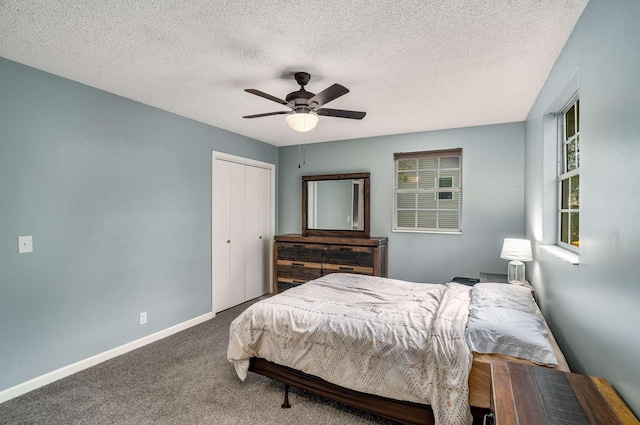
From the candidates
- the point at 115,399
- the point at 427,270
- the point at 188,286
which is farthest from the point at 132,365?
the point at 427,270

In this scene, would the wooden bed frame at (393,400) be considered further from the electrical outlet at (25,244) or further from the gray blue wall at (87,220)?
→ the electrical outlet at (25,244)

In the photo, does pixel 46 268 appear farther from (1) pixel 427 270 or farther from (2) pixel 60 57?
(1) pixel 427 270

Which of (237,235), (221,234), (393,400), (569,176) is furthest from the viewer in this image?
(237,235)

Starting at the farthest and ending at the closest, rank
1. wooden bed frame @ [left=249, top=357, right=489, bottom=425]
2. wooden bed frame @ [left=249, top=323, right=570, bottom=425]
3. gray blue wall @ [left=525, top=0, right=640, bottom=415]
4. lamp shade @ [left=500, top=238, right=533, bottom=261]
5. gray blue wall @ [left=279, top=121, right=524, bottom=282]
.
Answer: gray blue wall @ [left=279, top=121, right=524, bottom=282], lamp shade @ [left=500, top=238, right=533, bottom=261], wooden bed frame @ [left=249, top=357, right=489, bottom=425], wooden bed frame @ [left=249, top=323, right=570, bottom=425], gray blue wall @ [left=525, top=0, right=640, bottom=415]

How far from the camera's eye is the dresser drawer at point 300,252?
453cm

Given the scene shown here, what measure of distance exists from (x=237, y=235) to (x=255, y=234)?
419 millimetres

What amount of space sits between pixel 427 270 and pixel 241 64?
11.3ft

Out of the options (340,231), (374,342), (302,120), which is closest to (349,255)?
(340,231)

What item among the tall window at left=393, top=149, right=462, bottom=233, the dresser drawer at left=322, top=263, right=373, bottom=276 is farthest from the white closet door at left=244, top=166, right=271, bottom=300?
the tall window at left=393, top=149, right=462, bottom=233

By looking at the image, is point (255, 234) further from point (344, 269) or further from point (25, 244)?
point (25, 244)

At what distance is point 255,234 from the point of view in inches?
195

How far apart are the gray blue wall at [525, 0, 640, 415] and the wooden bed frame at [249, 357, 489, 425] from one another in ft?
2.33

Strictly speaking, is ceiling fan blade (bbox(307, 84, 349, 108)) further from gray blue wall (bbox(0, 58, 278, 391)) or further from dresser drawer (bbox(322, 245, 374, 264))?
dresser drawer (bbox(322, 245, 374, 264))

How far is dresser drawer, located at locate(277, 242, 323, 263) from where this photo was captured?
453 cm
